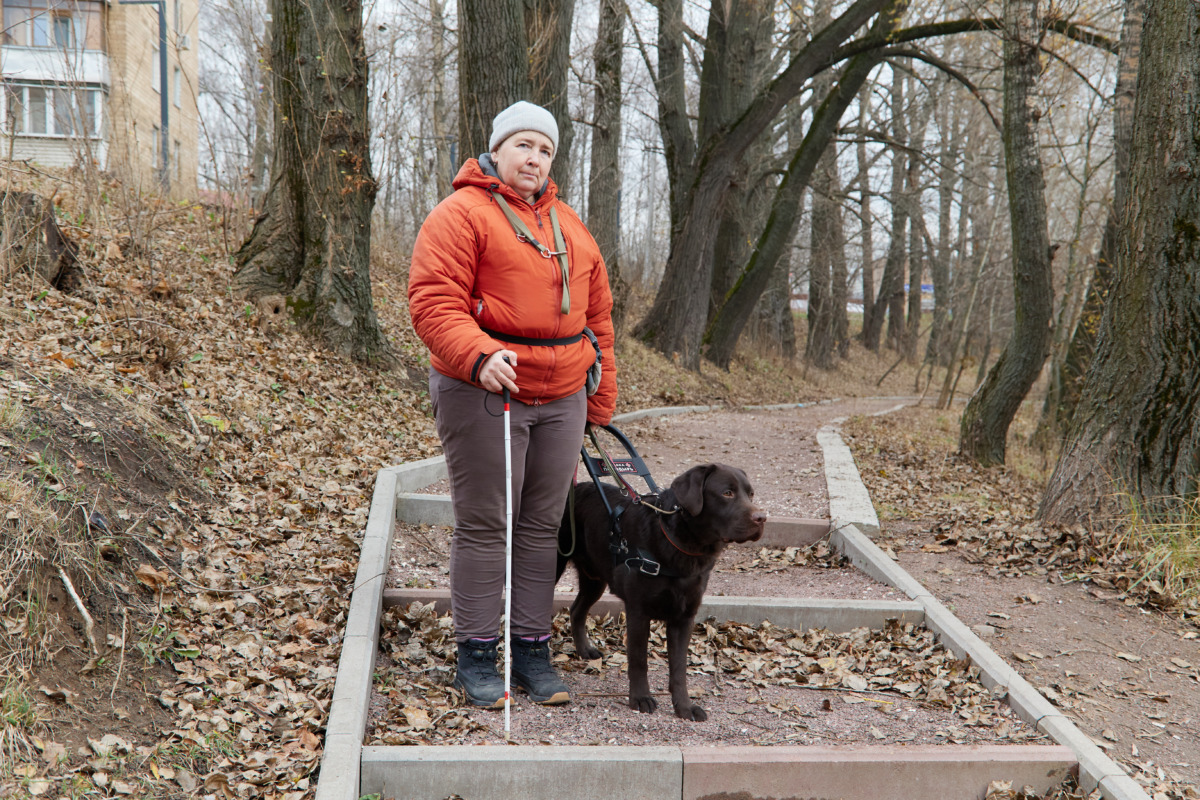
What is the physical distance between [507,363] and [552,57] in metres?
7.68

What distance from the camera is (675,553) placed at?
370cm

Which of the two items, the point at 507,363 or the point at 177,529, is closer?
the point at 507,363

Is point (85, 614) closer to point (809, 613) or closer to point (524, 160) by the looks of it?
point (524, 160)

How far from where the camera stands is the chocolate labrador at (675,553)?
362cm

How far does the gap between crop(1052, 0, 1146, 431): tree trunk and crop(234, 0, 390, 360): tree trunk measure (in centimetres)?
654

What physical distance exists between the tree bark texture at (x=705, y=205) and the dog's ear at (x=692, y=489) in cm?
1263

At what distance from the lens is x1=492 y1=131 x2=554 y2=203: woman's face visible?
3.50m

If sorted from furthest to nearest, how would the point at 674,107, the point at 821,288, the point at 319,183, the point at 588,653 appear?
the point at 821,288 < the point at 674,107 < the point at 319,183 < the point at 588,653

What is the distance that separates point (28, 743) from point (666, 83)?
16.7 meters

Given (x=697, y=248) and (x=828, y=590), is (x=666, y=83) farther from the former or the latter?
(x=828, y=590)

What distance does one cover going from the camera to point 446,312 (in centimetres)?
335

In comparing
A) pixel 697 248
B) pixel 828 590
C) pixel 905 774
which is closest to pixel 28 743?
pixel 905 774

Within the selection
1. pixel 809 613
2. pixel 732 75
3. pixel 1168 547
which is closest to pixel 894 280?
pixel 732 75

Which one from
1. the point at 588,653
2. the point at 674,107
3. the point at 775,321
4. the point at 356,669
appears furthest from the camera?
the point at 775,321
